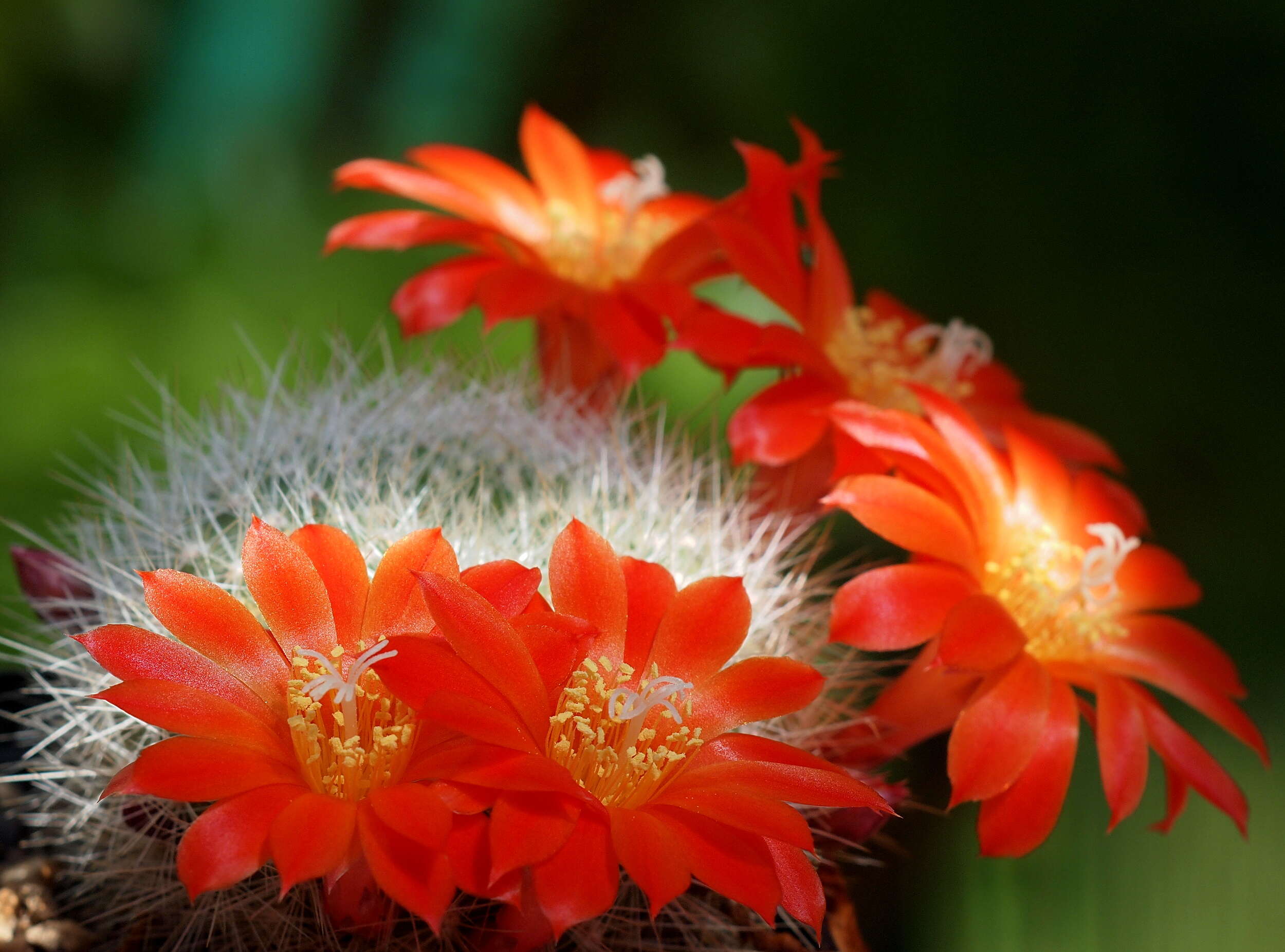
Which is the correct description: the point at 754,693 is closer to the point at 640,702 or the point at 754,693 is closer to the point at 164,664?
the point at 640,702

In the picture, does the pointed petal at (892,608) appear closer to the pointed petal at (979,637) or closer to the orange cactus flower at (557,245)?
the pointed petal at (979,637)

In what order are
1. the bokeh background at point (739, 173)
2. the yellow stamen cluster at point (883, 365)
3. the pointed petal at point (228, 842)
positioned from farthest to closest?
the bokeh background at point (739, 173), the yellow stamen cluster at point (883, 365), the pointed petal at point (228, 842)

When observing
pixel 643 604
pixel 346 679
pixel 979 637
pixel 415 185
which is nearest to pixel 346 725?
pixel 346 679

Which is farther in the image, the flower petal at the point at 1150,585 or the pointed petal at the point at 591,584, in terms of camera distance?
the flower petal at the point at 1150,585

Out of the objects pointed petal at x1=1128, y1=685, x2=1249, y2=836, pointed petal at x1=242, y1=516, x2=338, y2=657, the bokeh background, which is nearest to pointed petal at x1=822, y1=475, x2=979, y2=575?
pointed petal at x1=1128, y1=685, x2=1249, y2=836

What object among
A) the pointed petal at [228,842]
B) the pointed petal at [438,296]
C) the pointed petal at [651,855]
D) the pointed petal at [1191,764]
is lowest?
the pointed petal at [1191,764]

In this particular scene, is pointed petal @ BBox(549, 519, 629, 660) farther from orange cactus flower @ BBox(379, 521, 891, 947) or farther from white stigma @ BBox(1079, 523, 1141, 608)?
white stigma @ BBox(1079, 523, 1141, 608)

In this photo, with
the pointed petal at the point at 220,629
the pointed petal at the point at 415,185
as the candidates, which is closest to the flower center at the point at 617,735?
the pointed petal at the point at 220,629
